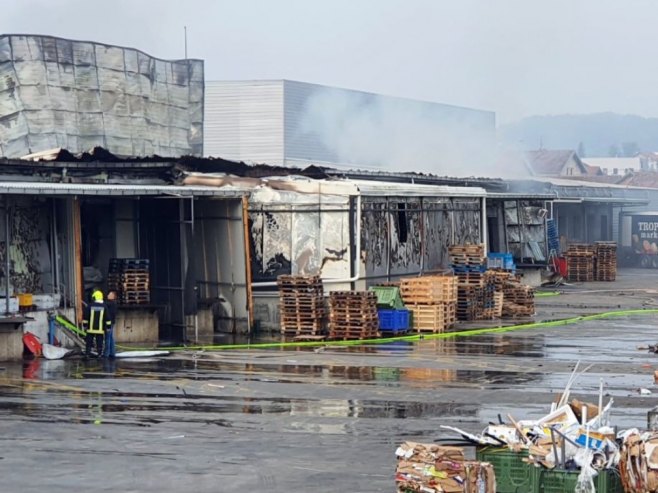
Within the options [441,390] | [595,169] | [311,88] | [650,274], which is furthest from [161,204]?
[595,169]

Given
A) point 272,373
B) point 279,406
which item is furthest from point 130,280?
point 279,406

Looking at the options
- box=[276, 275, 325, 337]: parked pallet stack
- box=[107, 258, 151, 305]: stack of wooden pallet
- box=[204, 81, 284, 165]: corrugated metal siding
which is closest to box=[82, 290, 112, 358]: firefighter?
box=[107, 258, 151, 305]: stack of wooden pallet

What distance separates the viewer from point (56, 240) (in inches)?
1183

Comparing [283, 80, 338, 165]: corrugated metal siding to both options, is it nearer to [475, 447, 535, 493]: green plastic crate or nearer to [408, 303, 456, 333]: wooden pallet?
[408, 303, 456, 333]: wooden pallet

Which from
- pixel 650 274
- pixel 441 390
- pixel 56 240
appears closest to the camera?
pixel 441 390

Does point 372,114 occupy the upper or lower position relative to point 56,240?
upper

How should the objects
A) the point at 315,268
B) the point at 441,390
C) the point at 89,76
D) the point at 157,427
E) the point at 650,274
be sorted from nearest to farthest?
the point at 157,427 < the point at 441,390 < the point at 315,268 < the point at 89,76 < the point at 650,274

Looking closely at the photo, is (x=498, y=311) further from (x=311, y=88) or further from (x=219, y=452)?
(x=311, y=88)

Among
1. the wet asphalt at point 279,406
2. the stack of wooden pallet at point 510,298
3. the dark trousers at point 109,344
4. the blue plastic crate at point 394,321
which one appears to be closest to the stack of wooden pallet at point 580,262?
the stack of wooden pallet at point 510,298

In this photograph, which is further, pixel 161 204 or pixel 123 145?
pixel 123 145

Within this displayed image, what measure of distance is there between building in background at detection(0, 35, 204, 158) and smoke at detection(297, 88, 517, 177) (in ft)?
80.6

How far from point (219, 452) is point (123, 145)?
33125 millimetres

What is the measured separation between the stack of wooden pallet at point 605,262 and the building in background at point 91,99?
1771 centimetres

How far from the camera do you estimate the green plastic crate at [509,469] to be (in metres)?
12.9
